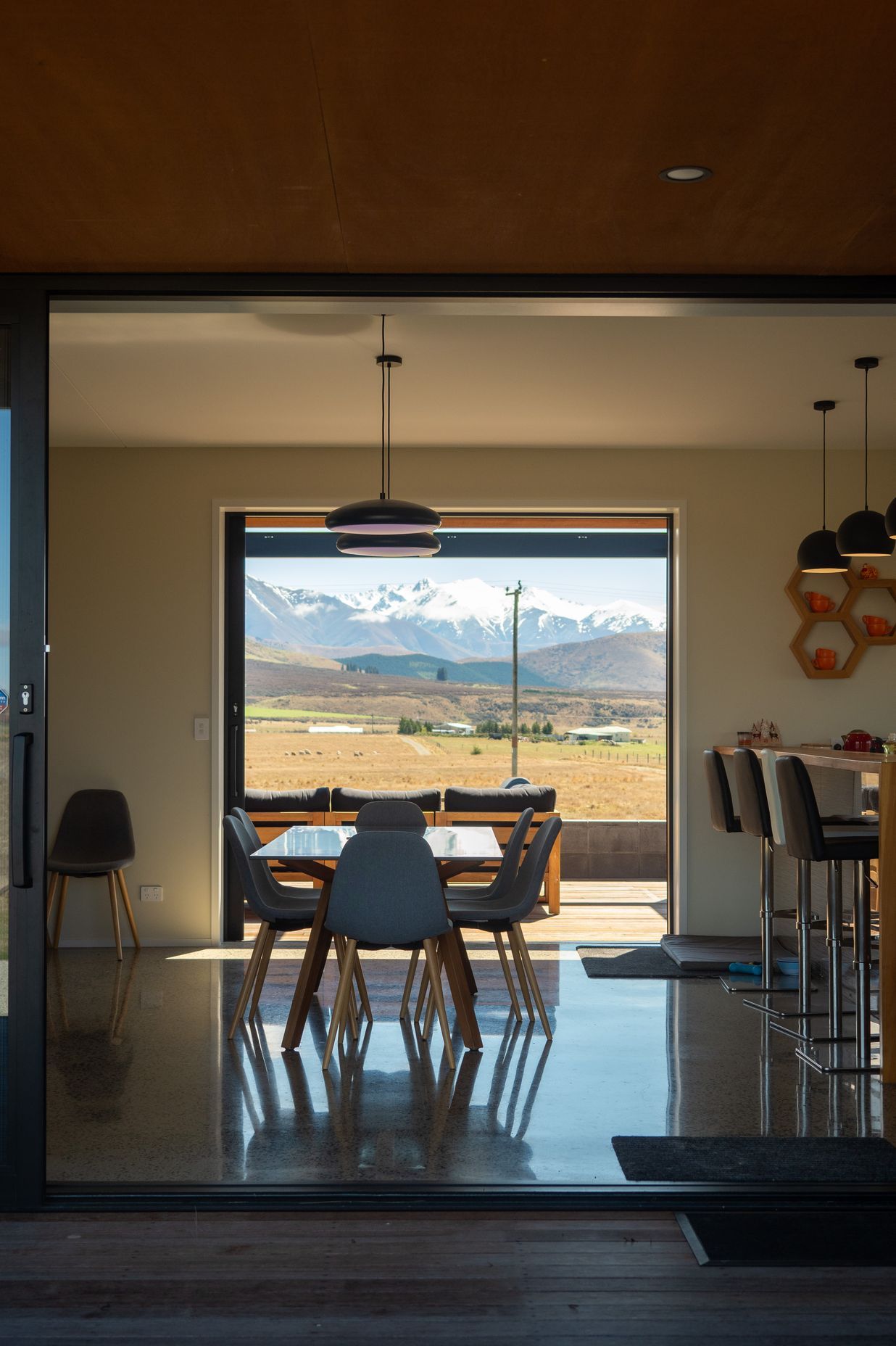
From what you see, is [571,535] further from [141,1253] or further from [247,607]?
[141,1253]

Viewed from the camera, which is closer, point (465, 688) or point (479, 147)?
point (479, 147)

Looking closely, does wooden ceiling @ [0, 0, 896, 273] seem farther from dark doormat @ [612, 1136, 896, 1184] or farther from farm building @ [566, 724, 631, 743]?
farm building @ [566, 724, 631, 743]

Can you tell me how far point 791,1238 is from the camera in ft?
9.43

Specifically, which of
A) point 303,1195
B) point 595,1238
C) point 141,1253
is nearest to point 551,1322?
point 595,1238

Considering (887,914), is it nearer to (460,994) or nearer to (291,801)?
(460,994)

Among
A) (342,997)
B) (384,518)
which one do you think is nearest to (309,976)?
(342,997)

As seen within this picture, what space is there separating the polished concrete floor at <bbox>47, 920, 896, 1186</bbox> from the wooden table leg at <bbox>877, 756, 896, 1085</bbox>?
0.77 ft

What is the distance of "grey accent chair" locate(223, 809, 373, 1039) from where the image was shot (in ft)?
15.1

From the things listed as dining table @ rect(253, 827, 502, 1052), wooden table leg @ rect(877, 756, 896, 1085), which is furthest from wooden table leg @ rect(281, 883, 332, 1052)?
wooden table leg @ rect(877, 756, 896, 1085)

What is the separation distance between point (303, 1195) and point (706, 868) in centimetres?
410

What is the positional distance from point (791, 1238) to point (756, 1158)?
506mm

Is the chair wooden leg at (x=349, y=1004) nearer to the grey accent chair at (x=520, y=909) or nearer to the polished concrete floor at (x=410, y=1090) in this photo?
the polished concrete floor at (x=410, y=1090)

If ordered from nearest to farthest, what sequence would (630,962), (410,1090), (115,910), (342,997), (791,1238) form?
(791,1238), (410,1090), (342,997), (630,962), (115,910)

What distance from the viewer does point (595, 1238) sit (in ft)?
9.41
